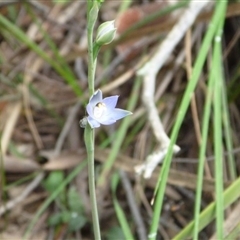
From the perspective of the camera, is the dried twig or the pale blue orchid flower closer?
the pale blue orchid flower

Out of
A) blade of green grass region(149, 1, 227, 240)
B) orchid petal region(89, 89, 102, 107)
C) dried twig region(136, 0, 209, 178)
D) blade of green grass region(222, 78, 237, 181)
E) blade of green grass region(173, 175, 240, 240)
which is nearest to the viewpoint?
orchid petal region(89, 89, 102, 107)

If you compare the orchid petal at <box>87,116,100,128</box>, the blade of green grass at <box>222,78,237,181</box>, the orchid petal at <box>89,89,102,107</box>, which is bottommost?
the blade of green grass at <box>222,78,237,181</box>

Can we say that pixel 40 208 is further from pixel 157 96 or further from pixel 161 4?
pixel 161 4

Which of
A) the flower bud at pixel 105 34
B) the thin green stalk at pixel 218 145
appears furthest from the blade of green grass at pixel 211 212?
the flower bud at pixel 105 34

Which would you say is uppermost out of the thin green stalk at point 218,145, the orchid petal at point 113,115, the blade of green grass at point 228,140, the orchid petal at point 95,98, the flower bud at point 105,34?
the flower bud at point 105,34

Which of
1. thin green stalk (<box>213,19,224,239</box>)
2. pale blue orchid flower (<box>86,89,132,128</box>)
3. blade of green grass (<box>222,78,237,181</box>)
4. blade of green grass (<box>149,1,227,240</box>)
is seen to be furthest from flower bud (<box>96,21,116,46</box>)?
blade of green grass (<box>222,78,237,181</box>)

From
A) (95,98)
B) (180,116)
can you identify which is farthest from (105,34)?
(180,116)

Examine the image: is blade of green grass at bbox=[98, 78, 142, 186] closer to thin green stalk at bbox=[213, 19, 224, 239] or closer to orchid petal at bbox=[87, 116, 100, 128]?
thin green stalk at bbox=[213, 19, 224, 239]

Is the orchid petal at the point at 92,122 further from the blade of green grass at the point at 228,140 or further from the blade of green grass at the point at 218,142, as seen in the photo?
the blade of green grass at the point at 228,140

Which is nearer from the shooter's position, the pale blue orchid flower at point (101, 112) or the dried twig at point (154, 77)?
the pale blue orchid flower at point (101, 112)
